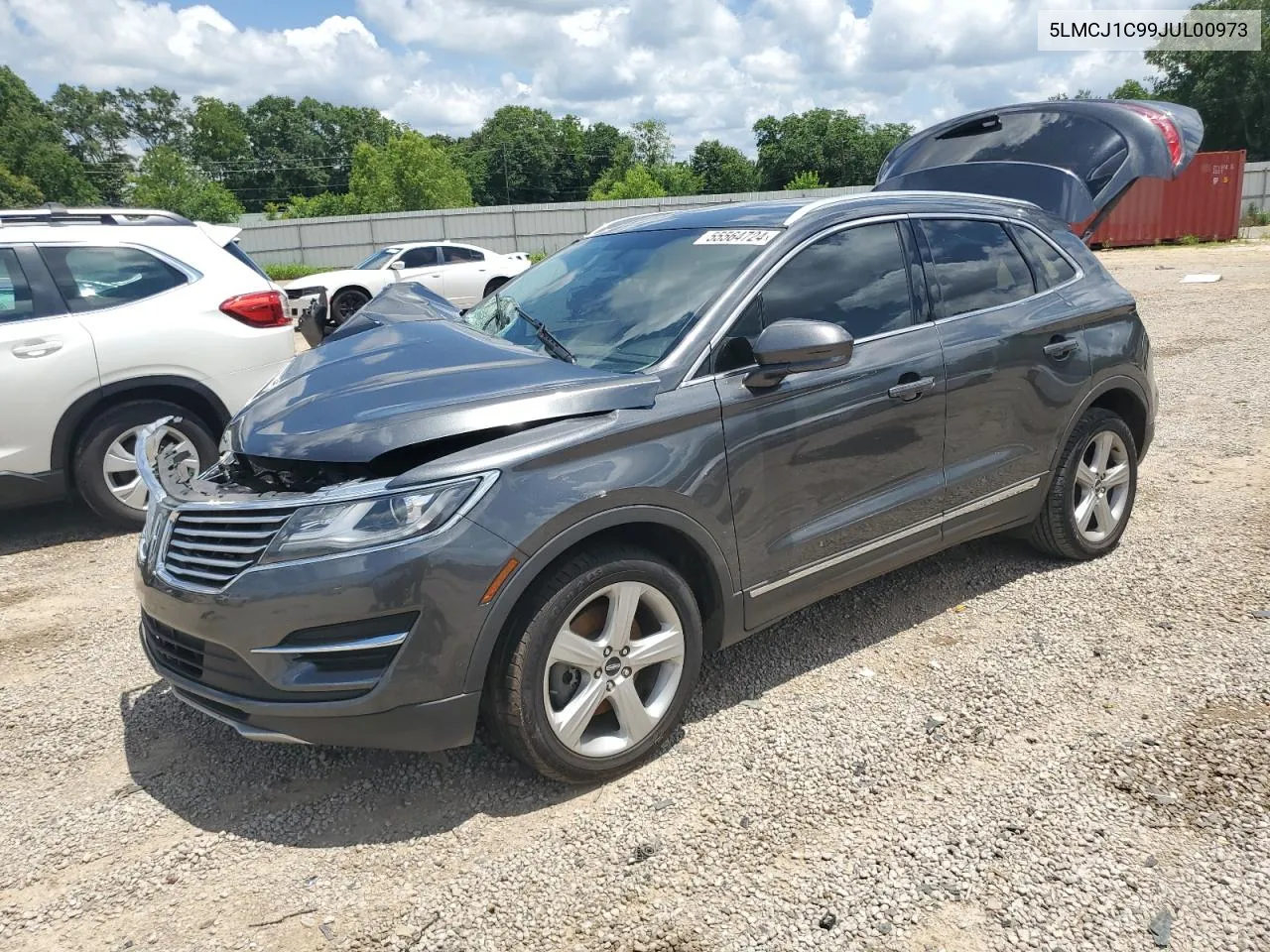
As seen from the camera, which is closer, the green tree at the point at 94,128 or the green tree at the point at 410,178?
the green tree at the point at 410,178

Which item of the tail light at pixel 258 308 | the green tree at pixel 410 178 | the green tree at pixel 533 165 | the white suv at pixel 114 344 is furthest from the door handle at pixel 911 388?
the green tree at pixel 533 165

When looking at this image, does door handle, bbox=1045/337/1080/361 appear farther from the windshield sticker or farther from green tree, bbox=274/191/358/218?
green tree, bbox=274/191/358/218

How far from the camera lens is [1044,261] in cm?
445

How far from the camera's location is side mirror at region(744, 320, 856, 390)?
3.09 metres

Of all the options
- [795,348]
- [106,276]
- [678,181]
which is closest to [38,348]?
[106,276]

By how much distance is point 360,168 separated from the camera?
2208 inches

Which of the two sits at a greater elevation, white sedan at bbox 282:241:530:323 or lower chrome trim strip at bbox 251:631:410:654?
white sedan at bbox 282:241:530:323

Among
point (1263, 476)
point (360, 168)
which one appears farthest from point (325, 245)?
point (1263, 476)

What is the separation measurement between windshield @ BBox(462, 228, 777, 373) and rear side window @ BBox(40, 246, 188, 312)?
2.80 m

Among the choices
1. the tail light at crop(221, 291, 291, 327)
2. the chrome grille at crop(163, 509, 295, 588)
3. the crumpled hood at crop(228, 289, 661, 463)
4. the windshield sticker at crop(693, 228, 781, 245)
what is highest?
the windshield sticker at crop(693, 228, 781, 245)

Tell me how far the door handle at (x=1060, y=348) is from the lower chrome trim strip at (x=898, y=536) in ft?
1.75

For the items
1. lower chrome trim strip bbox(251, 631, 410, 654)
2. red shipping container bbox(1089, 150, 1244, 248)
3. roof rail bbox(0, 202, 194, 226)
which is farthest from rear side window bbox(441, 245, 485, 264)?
red shipping container bbox(1089, 150, 1244, 248)

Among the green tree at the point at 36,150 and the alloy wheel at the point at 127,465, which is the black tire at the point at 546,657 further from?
the green tree at the point at 36,150

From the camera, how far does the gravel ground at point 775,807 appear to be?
8.16 feet
